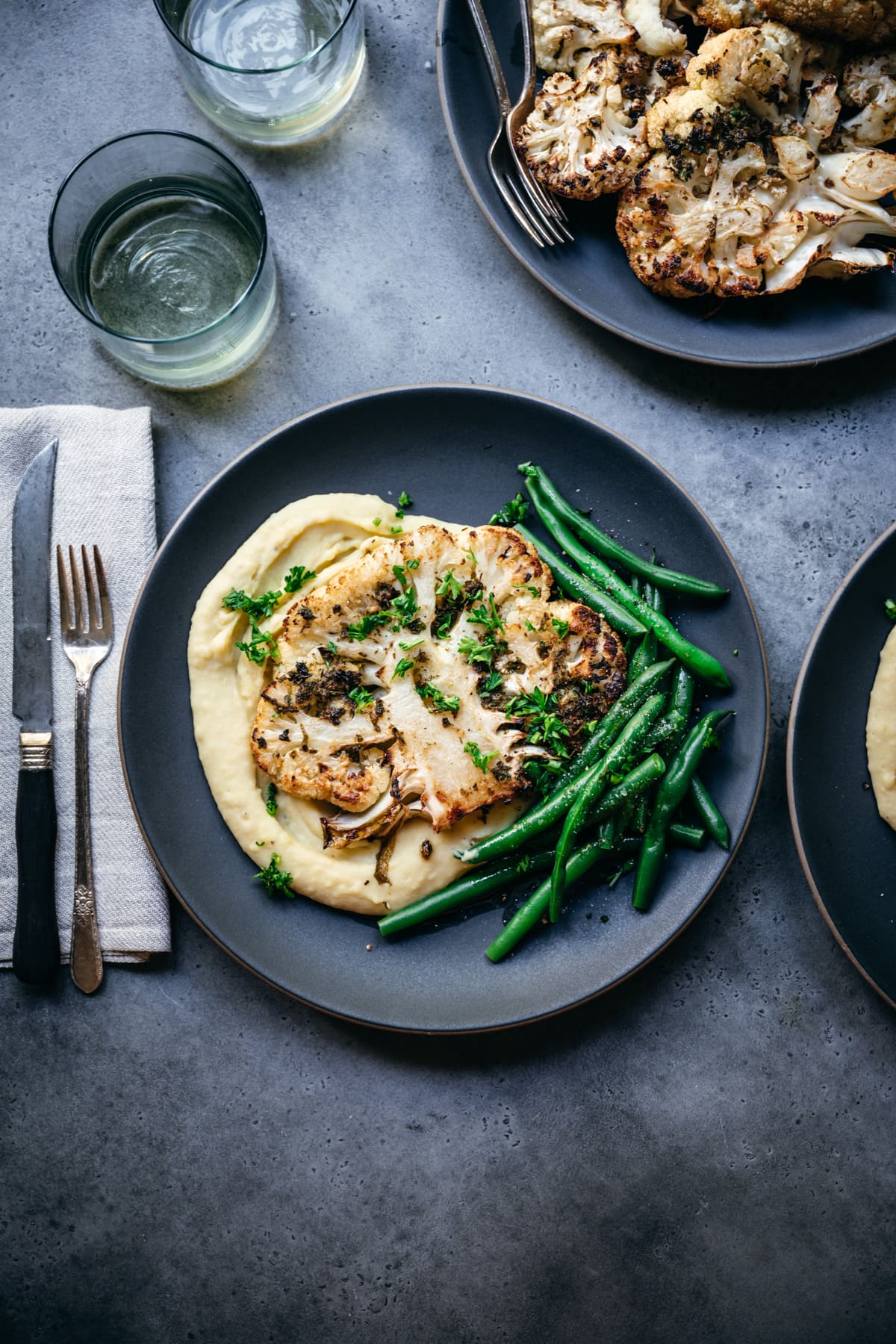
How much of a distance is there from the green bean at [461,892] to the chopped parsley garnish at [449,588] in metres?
1.23

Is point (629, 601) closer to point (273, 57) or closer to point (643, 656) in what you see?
point (643, 656)

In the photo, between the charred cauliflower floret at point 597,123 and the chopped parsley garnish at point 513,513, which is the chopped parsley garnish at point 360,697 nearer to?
the chopped parsley garnish at point 513,513

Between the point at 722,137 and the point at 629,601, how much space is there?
2098 millimetres

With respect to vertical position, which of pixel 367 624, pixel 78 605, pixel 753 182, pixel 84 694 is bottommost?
pixel 84 694

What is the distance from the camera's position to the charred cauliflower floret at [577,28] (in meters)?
4.16

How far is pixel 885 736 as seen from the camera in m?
4.18

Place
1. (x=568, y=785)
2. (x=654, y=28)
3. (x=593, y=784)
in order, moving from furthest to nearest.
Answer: (x=654, y=28) → (x=568, y=785) → (x=593, y=784)

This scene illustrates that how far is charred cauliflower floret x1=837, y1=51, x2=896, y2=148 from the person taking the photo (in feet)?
13.2

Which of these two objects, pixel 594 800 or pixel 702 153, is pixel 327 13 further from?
pixel 594 800

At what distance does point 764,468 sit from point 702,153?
148 cm

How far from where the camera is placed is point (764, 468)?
4586 millimetres

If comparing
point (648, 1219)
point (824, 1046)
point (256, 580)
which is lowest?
point (648, 1219)

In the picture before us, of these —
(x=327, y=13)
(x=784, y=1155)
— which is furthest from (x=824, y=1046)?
(x=327, y=13)

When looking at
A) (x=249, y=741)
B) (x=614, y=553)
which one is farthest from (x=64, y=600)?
(x=614, y=553)
